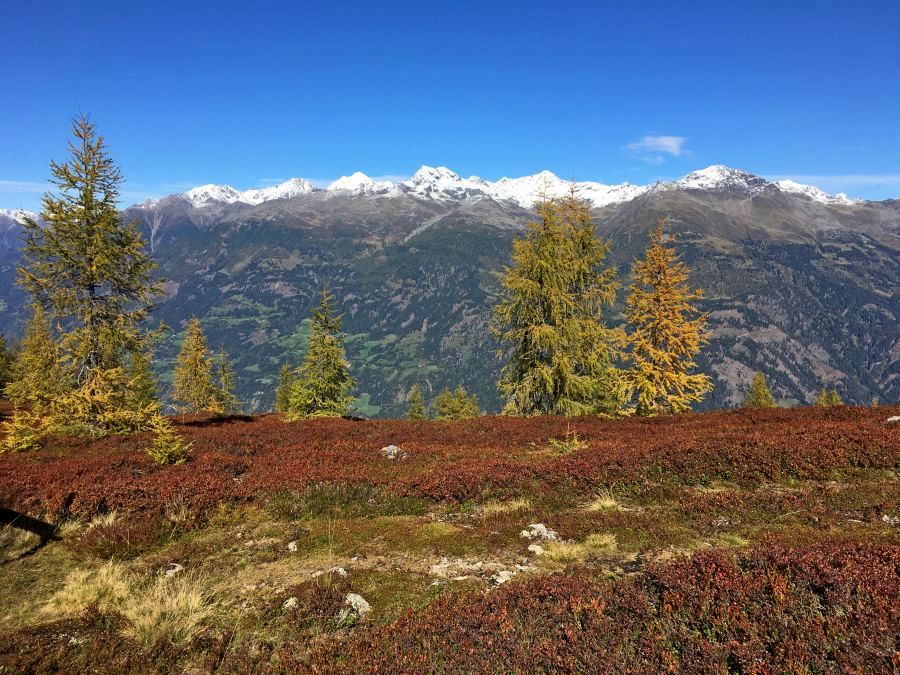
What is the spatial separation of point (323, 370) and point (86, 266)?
22.9 metres

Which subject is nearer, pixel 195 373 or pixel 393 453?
pixel 393 453

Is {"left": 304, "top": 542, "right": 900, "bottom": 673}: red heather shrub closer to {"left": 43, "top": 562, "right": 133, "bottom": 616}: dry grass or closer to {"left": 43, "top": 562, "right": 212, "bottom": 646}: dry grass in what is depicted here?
{"left": 43, "top": 562, "right": 212, "bottom": 646}: dry grass

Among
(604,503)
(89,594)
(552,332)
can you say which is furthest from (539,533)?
(552,332)

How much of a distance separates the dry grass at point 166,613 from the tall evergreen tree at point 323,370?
113 feet

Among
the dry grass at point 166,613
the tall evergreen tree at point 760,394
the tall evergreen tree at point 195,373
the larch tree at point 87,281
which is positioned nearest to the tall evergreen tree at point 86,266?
the larch tree at point 87,281

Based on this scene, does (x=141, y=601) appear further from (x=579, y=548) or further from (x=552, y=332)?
(x=552, y=332)

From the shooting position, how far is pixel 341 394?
1682 inches

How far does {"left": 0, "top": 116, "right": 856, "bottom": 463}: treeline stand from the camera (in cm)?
1977

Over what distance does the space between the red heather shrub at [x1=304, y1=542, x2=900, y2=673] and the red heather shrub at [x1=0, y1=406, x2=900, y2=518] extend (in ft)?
20.6

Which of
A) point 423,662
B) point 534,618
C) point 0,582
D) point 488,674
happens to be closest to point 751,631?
point 534,618

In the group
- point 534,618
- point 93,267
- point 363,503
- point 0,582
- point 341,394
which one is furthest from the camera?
point 341,394

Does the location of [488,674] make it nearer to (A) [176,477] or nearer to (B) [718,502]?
(B) [718,502]

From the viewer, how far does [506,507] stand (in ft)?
36.2

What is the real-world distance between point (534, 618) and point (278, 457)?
12.6 meters
